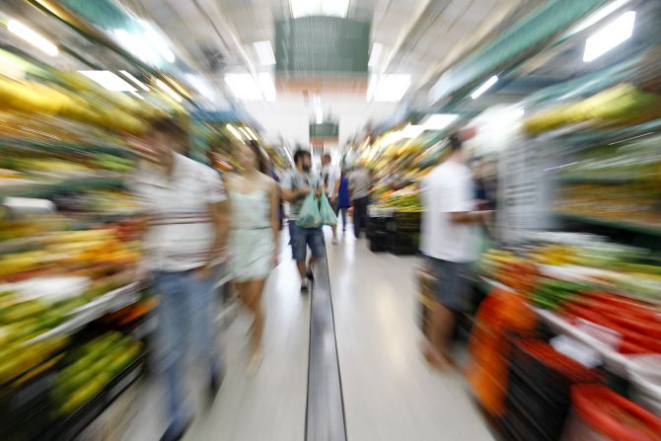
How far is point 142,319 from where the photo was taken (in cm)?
195

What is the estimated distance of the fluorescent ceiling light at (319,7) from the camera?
5680 millimetres

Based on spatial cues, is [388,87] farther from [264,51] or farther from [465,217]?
[465,217]

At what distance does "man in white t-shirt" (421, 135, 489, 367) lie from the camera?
1.86 metres

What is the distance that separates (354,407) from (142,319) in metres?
1.46

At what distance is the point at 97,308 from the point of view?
60.4 inches

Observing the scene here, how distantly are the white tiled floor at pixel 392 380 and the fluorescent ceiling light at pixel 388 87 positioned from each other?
631 centimetres

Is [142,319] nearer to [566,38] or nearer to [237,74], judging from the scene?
[566,38]

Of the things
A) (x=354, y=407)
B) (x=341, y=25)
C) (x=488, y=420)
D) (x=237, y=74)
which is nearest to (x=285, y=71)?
(x=341, y=25)

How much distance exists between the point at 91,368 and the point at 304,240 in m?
2.26

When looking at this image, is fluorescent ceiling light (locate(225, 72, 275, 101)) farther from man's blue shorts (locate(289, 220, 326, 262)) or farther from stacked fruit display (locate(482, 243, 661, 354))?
stacked fruit display (locate(482, 243, 661, 354))

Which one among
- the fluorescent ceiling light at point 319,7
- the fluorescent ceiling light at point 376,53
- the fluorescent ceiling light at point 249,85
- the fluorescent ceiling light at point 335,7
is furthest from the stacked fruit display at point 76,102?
the fluorescent ceiling light at point 376,53

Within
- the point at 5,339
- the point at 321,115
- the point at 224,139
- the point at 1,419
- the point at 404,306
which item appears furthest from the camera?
the point at 321,115

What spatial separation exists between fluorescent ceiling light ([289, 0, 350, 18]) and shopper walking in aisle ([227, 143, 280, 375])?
501 cm

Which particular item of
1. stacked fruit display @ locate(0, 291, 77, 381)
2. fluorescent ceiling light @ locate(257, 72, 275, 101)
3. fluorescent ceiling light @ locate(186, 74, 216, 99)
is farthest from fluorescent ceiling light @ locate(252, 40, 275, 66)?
stacked fruit display @ locate(0, 291, 77, 381)
